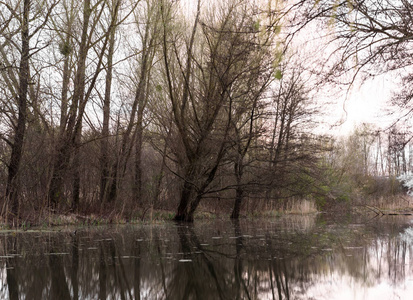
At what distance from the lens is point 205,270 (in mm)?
4559

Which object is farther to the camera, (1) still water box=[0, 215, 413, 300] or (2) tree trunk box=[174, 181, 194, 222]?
(2) tree trunk box=[174, 181, 194, 222]

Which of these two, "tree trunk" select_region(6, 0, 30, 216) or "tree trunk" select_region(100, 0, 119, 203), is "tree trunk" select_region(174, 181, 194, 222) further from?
"tree trunk" select_region(6, 0, 30, 216)

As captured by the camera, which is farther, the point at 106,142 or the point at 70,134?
the point at 106,142

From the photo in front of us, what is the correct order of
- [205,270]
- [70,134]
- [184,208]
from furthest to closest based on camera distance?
[184,208], [70,134], [205,270]

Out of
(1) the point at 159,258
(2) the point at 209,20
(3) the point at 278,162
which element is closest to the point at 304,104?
(3) the point at 278,162

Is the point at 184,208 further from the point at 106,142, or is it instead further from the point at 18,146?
the point at 18,146

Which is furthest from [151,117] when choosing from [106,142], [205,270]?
[205,270]

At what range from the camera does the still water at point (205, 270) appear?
3578 mm

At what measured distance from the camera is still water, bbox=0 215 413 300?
11.7ft

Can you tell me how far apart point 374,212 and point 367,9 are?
56.1ft

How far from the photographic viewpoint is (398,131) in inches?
384

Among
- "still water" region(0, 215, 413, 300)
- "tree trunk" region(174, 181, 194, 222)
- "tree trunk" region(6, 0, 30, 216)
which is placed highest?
"tree trunk" region(6, 0, 30, 216)

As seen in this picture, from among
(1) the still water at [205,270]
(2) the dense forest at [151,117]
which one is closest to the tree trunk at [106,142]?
(2) the dense forest at [151,117]

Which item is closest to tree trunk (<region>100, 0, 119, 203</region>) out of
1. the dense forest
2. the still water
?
the dense forest
